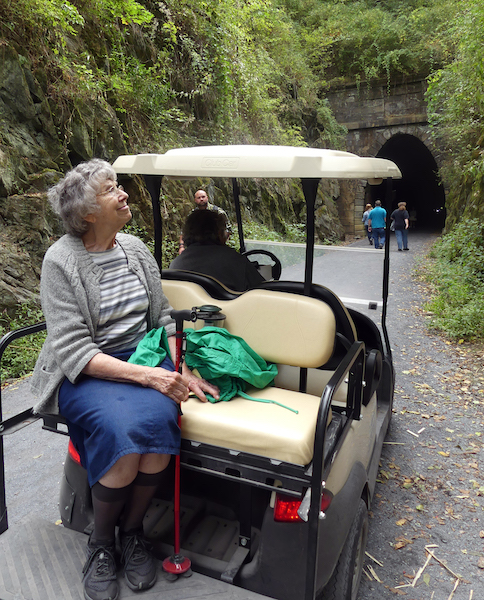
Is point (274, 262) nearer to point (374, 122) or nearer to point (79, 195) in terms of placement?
point (79, 195)

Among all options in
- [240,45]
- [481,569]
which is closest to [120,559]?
[481,569]

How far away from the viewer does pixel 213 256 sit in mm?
3436

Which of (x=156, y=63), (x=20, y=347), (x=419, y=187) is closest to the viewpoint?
(x=20, y=347)

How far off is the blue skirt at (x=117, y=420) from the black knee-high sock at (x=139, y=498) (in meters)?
0.17

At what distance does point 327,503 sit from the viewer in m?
1.86

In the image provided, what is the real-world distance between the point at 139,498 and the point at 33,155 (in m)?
5.74

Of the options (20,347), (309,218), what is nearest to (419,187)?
(20,347)

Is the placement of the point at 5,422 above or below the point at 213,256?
below

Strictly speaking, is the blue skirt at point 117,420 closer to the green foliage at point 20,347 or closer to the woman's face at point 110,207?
the woman's face at point 110,207

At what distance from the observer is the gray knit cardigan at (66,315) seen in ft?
6.64

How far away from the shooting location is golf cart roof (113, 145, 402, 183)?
197cm

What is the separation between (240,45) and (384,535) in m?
11.5

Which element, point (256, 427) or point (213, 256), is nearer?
point (256, 427)

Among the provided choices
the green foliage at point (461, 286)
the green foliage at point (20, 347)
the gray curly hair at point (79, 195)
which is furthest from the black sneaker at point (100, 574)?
the green foliage at point (461, 286)
